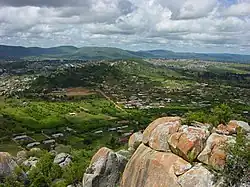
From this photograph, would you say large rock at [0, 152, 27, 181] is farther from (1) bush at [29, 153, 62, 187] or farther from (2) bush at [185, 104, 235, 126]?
(2) bush at [185, 104, 235, 126]

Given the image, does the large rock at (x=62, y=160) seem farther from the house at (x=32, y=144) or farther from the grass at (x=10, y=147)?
the house at (x=32, y=144)

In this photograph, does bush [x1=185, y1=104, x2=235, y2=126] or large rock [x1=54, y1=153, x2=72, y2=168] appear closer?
bush [x1=185, y1=104, x2=235, y2=126]

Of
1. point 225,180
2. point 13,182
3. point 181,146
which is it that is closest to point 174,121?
point 181,146

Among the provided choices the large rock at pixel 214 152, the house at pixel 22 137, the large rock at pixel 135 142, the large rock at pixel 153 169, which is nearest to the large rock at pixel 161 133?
the large rock at pixel 153 169

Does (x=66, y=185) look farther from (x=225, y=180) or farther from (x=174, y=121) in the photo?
(x=225, y=180)

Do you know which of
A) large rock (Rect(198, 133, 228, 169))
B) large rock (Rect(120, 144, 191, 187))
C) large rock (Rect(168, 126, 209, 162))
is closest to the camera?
large rock (Rect(198, 133, 228, 169))

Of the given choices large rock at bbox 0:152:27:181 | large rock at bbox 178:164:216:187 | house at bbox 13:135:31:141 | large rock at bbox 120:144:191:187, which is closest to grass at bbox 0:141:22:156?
house at bbox 13:135:31:141

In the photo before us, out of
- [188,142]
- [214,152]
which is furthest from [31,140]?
[214,152]

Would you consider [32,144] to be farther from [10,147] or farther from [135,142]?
[135,142]
